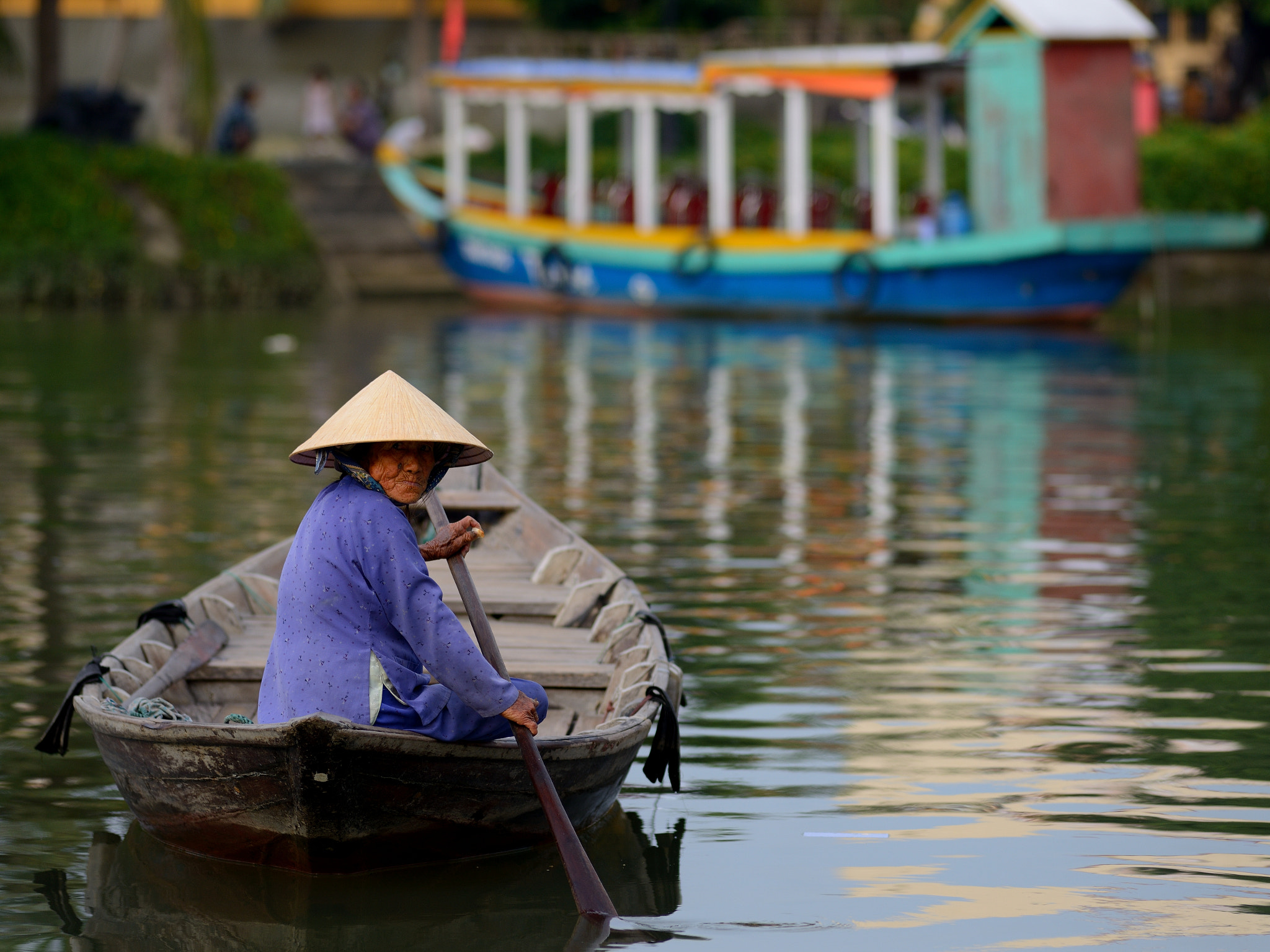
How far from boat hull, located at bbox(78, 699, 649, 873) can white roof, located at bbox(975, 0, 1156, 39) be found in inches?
690

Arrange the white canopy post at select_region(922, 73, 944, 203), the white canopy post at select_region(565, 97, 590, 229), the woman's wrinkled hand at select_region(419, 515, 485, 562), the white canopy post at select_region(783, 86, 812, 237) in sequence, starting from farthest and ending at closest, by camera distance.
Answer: the white canopy post at select_region(565, 97, 590, 229) → the white canopy post at select_region(922, 73, 944, 203) → the white canopy post at select_region(783, 86, 812, 237) → the woman's wrinkled hand at select_region(419, 515, 485, 562)

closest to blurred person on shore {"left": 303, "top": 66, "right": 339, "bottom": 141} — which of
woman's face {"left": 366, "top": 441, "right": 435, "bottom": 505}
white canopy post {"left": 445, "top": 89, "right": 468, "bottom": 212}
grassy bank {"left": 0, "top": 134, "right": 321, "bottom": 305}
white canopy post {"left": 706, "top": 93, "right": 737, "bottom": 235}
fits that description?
grassy bank {"left": 0, "top": 134, "right": 321, "bottom": 305}

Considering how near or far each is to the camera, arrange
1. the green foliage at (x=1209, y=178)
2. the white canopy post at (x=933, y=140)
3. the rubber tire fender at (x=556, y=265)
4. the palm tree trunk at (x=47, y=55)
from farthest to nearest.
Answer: the green foliage at (x=1209, y=178)
the palm tree trunk at (x=47, y=55)
the rubber tire fender at (x=556, y=265)
the white canopy post at (x=933, y=140)

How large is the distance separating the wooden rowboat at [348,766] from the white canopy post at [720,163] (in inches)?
700

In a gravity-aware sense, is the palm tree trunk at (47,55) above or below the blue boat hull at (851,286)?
above

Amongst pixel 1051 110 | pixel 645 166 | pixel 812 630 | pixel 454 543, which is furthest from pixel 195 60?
pixel 454 543

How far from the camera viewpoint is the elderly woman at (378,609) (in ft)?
16.7

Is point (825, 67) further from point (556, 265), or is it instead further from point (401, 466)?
point (401, 466)

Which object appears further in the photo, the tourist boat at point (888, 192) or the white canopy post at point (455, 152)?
the white canopy post at point (455, 152)

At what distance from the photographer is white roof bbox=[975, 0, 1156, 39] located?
21.6m

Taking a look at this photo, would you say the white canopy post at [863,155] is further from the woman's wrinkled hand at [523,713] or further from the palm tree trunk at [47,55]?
the woman's wrinkled hand at [523,713]

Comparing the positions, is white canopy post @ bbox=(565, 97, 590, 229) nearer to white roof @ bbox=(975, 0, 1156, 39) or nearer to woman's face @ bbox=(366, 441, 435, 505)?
white roof @ bbox=(975, 0, 1156, 39)

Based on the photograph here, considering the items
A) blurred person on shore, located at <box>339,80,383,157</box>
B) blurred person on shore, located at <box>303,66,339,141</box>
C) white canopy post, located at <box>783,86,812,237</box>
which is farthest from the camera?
blurred person on shore, located at <box>339,80,383,157</box>

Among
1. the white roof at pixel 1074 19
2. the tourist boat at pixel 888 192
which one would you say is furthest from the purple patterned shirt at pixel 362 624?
the white roof at pixel 1074 19
